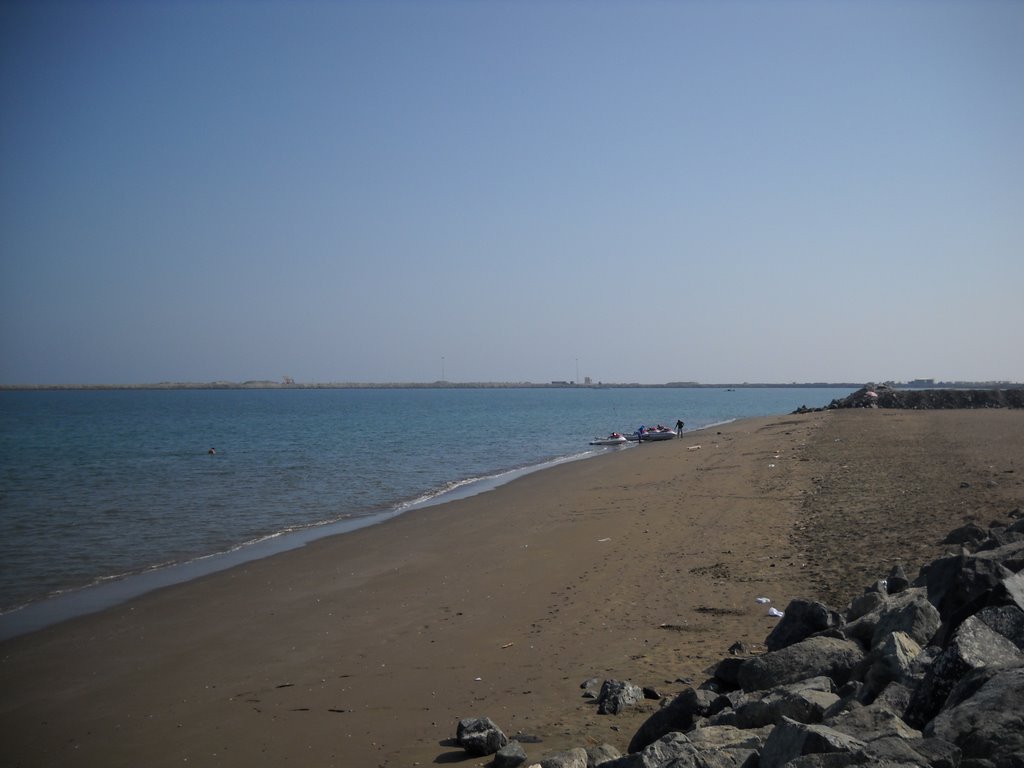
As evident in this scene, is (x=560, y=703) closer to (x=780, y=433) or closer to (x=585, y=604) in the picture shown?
(x=585, y=604)

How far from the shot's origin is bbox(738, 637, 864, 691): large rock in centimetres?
562

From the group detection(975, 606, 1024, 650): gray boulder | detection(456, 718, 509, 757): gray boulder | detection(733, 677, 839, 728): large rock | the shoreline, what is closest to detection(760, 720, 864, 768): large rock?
detection(733, 677, 839, 728): large rock

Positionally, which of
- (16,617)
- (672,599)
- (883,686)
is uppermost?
(883,686)

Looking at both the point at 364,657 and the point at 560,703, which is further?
the point at 364,657

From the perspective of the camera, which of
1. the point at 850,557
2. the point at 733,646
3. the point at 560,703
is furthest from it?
the point at 850,557

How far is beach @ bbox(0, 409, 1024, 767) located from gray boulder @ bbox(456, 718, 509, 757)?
10 centimetres

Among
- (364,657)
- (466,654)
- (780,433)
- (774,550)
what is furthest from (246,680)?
(780,433)

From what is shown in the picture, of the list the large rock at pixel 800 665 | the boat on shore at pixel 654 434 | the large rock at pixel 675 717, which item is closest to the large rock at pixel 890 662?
the large rock at pixel 800 665

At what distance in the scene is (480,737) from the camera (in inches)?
221

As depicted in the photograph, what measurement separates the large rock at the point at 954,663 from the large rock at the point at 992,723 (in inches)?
12.9

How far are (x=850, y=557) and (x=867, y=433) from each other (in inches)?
966

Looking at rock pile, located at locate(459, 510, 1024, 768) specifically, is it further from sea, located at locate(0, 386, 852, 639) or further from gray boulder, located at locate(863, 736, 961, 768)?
sea, located at locate(0, 386, 852, 639)

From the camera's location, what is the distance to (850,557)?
10539 mm

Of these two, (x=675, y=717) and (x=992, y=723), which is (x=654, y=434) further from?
(x=992, y=723)
